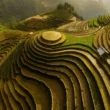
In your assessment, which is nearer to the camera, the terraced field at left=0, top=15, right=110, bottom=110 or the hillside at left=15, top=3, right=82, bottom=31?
the terraced field at left=0, top=15, right=110, bottom=110

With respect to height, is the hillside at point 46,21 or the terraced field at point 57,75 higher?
the hillside at point 46,21

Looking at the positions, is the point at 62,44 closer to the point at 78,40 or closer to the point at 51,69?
the point at 78,40

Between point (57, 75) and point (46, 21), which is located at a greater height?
point (46, 21)

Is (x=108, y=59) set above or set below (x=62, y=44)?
below

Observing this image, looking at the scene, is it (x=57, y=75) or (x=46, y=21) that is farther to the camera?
(x=46, y=21)

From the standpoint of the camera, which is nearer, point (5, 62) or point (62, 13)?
point (5, 62)

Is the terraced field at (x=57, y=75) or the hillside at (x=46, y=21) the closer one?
the terraced field at (x=57, y=75)

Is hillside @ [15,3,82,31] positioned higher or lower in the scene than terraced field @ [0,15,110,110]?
higher

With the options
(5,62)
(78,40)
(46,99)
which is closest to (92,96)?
(46,99)
